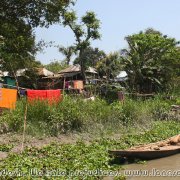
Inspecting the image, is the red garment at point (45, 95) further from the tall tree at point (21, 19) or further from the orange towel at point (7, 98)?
the tall tree at point (21, 19)

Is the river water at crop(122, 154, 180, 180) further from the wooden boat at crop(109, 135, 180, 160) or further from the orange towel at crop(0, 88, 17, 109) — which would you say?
the orange towel at crop(0, 88, 17, 109)

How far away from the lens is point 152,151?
9.62 meters

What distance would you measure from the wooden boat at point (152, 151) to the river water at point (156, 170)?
0.52 ft

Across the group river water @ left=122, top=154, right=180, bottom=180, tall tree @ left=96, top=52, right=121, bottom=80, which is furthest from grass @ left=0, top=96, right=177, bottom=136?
tall tree @ left=96, top=52, right=121, bottom=80

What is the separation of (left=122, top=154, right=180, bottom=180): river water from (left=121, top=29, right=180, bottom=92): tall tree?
1371 cm

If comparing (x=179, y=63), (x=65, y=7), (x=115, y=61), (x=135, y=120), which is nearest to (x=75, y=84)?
(x=115, y=61)

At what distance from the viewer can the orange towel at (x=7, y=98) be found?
12.5m

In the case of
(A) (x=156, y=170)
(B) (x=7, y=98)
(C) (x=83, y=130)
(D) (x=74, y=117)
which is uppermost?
(B) (x=7, y=98)

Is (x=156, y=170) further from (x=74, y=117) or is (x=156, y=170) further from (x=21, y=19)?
(x=21, y=19)

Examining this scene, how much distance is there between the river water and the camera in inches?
325

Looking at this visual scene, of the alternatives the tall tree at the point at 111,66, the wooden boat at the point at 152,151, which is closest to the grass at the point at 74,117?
the wooden boat at the point at 152,151

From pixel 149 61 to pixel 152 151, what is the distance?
14848 mm

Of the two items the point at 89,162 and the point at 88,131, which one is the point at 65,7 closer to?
the point at 88,131

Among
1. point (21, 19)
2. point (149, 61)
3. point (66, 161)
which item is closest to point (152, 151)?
point (66, 161)
